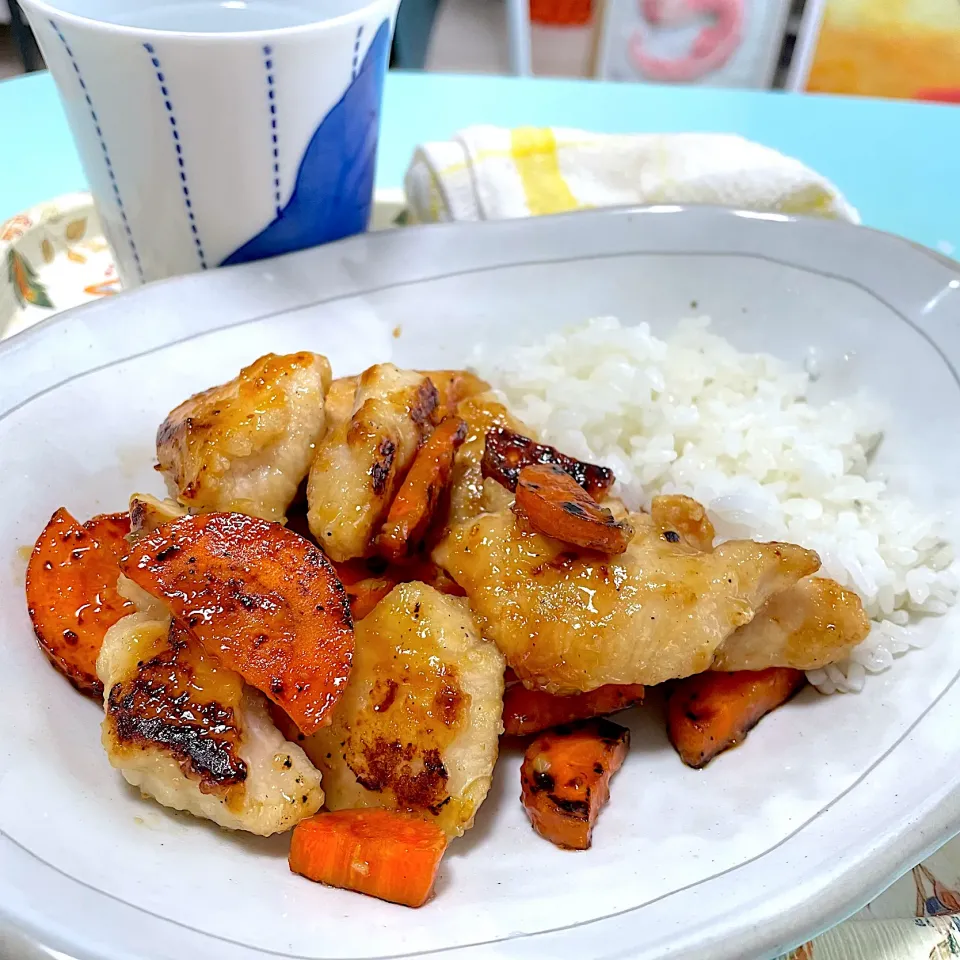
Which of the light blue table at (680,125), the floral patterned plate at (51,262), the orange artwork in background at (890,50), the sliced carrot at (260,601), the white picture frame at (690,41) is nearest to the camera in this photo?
the sliced carrot at (260,601)

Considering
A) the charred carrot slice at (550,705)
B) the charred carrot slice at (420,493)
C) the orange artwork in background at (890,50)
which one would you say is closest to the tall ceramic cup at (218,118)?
the charred carrot slice at (420,493)

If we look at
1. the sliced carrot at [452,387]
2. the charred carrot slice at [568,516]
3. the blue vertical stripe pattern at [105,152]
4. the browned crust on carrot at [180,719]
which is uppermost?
the blue vertical stripe pattern at [105,152]

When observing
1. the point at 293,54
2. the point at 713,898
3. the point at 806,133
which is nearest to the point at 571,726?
the point at 713,898

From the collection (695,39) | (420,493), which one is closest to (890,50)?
(695,39)

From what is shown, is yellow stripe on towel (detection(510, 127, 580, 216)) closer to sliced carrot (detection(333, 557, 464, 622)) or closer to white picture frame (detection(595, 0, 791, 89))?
sliced carrot (detection(333, 557, 464, 622))

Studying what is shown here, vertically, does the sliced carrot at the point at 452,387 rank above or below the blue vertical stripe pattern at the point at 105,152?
below

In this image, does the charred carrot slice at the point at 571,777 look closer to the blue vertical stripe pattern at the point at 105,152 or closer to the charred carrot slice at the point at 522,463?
the charred carrot slice at the point at 522,463

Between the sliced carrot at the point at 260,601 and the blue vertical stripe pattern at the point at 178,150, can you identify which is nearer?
the sliced carrot at the point at 260,601

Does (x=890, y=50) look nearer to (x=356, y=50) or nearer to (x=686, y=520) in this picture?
(x=356, y=50)
